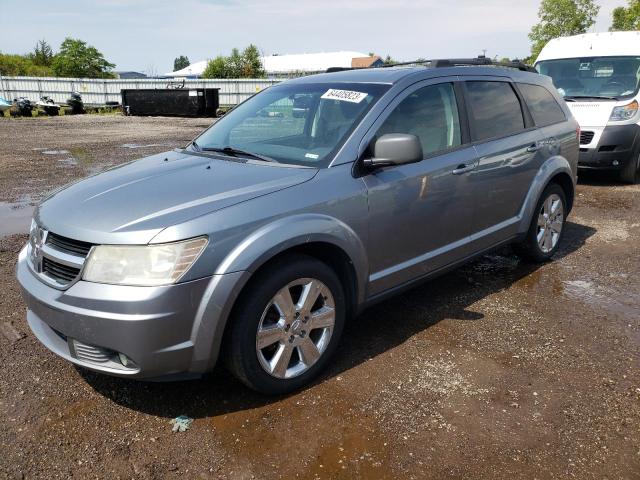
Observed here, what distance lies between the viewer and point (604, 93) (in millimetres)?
8992

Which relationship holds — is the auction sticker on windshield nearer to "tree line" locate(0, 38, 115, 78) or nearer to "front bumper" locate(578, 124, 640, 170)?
"front bumper" locate(578, 124, 640, 170)

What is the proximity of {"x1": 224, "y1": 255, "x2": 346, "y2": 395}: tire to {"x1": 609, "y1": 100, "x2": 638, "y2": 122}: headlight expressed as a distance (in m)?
7.25

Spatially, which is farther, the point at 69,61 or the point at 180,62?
the point at 180,62

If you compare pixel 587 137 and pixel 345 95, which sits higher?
pixel 345 95

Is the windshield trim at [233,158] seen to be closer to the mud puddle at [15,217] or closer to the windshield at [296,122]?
the windshield at [296,122]

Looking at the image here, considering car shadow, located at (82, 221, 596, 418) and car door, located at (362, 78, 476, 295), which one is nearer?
car shadow, located at (82, 221, 596, 418)

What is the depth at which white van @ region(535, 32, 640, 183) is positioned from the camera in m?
8.53

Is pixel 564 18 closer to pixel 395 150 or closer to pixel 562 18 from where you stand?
pixel 562 18

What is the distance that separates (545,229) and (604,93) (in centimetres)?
508

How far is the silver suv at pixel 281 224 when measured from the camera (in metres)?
2.59

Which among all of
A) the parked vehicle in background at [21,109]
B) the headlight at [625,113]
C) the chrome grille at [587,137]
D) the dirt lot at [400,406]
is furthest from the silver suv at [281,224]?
the parked vehicle in background at [21,109]

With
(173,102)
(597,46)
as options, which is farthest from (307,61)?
(597,46)

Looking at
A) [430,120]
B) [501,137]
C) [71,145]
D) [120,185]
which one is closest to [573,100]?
[501,137]

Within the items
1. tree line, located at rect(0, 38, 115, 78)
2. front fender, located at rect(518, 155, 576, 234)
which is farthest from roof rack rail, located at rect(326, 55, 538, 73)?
tree line, located at rect(0, 38, 115, 78)
